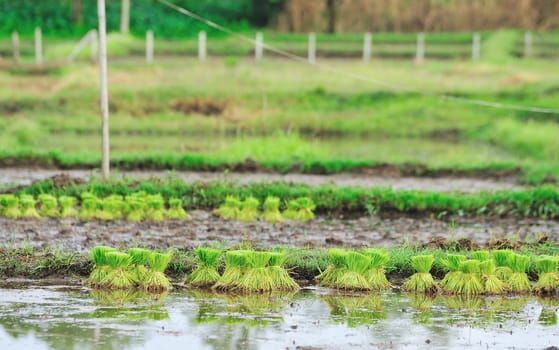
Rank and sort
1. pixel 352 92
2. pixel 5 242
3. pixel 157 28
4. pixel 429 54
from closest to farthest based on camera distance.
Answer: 1. pixel 5 242
2. pixel 352 92
3. pixel 429 54
4. pixel 157 28

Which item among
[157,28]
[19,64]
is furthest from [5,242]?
[157,28]

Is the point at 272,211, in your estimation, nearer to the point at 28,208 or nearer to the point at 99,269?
the point at 28,208

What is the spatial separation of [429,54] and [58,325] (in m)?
25.9

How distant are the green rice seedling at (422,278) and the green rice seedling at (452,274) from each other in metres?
0.10

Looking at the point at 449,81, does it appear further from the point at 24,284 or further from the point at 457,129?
the point at 24,284

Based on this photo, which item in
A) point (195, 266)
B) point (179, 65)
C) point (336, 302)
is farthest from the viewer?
point (179, 65)

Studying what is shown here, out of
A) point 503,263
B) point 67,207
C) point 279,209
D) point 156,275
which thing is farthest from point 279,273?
point 279,209

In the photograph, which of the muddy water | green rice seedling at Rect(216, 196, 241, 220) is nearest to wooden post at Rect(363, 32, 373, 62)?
green rice seedling at Rect(216, 196, 241, 220)

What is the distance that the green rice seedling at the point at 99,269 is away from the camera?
9.80 m

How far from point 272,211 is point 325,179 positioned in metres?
4.12

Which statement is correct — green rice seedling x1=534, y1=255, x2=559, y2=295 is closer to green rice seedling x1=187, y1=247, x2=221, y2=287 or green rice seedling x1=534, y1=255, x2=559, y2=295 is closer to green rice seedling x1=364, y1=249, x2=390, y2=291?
green rice seedling x1=364, y1=249, x2=390, y2=291

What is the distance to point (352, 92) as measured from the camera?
93.3ft

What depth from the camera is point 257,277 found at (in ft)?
32.1

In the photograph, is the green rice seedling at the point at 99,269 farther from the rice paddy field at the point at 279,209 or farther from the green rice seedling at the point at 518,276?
the green rice seedling at the point at 518,276
